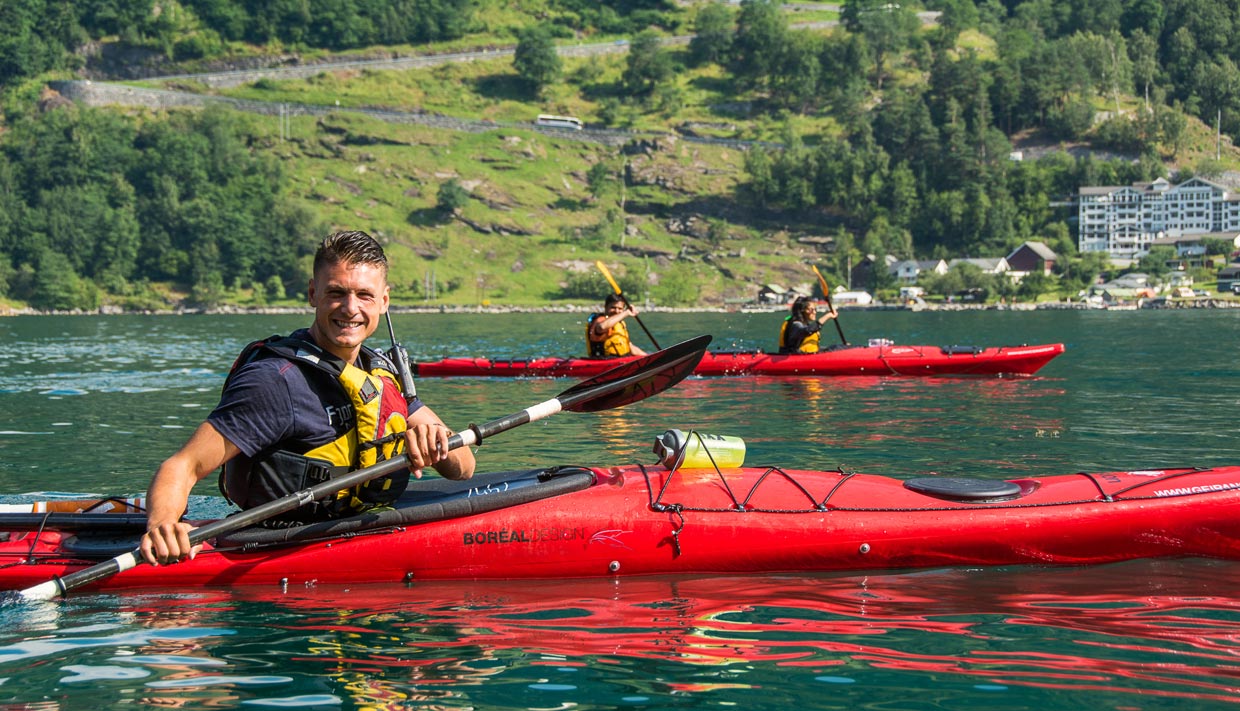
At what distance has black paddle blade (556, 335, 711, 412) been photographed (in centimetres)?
918

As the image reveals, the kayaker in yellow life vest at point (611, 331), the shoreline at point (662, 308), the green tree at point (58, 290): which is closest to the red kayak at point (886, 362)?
the kayaker in yellow life vest at point (611, 331)

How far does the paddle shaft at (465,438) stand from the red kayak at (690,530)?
64cm

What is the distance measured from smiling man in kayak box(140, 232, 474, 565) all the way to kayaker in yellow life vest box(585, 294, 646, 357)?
15818 millimetres

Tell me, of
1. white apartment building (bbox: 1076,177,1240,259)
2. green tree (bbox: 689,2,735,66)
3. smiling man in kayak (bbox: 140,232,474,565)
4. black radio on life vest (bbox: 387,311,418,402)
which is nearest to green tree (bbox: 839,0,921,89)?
green tree (bbox: 689,2,735,66)

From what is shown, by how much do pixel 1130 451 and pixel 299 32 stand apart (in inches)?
7024

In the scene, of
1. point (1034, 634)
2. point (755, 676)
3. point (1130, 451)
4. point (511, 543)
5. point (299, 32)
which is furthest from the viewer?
point (299, 32)

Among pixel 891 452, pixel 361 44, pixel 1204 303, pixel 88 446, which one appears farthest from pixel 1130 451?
pixel 361 44

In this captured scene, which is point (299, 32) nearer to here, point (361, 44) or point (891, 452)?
point (361, 44)

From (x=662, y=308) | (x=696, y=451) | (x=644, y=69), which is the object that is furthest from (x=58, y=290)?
→ (x=696, y=451)

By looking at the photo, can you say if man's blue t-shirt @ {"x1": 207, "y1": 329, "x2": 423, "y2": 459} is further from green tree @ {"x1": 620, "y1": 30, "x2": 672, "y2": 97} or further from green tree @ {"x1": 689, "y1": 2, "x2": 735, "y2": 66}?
green tree @ {"x1": 689, "y1": 2, "x2": 735, "y2": 66}

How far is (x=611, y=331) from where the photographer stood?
24469 mm

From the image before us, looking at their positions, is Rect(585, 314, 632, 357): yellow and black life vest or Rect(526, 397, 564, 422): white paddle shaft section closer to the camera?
Rect(526, 397, 564, 422): white paddle shaft section

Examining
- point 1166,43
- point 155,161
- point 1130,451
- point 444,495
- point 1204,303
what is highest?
point 1166,43

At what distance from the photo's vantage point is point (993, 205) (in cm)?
14188
